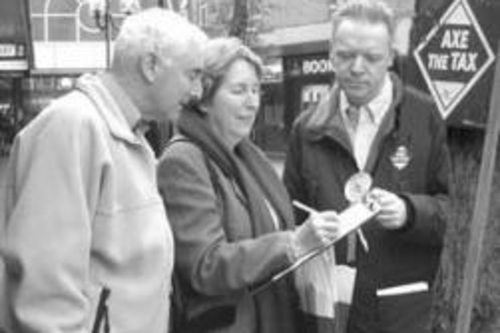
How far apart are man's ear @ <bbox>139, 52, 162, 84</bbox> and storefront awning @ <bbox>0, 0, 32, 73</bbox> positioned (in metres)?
16.0

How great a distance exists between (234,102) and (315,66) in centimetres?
2619

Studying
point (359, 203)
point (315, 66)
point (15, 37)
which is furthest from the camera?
point (315, 66)

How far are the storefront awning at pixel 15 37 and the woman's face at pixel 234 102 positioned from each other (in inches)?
615

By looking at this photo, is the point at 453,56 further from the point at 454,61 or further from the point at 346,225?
the point at 346,225

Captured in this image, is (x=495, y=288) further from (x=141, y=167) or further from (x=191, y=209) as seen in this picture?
(x=141, y=167)

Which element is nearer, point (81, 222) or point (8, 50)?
point (81, 222)

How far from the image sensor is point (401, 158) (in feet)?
10.1

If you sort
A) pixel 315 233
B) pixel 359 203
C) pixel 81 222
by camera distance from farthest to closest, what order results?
pixel 359 203 < pixel 315 233 < pixel 81 222

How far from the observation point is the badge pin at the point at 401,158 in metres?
3.09

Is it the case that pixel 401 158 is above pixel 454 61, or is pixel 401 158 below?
below

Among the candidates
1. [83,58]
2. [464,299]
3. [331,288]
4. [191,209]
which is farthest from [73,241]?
[83,58]

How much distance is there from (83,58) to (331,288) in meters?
45.7

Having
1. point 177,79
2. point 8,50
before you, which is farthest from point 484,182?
point 8,50

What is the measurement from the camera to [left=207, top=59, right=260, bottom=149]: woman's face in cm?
284
